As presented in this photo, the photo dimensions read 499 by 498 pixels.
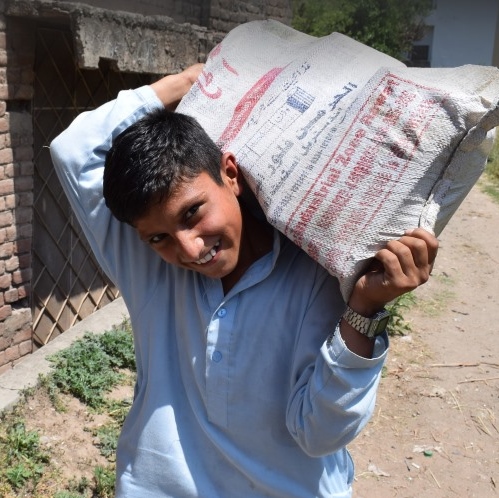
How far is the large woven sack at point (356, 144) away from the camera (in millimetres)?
1179

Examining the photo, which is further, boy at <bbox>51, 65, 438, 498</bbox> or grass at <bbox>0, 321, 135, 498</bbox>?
grass at <bbox>0, 321, 135, 498</bbox>

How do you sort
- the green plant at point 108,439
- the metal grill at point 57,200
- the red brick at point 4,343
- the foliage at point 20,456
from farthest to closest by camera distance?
the metal grill at point 57,200, the red brick at point 4,343, the green plant at point 108,439, the foliage at point 20,456

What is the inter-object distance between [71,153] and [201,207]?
0.40 meters

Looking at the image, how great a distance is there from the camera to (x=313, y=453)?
125 cm

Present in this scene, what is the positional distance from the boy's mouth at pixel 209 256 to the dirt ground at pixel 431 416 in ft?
7.36

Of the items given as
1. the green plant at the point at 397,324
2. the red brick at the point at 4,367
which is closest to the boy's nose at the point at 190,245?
the red brick at the point at 4,367

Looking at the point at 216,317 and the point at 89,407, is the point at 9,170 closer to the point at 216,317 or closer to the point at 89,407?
the point at 89,407

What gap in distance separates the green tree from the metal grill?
12.5 metres

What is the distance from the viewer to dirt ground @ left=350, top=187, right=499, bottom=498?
3600 millimetres

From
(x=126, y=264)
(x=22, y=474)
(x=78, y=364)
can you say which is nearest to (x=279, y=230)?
(x=126, y=264)

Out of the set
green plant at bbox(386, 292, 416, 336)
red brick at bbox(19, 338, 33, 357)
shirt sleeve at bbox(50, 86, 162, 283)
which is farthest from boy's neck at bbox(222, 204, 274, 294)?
green plant at bbox(386, 292, 416, 336)

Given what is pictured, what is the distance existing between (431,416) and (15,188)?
2821 mm

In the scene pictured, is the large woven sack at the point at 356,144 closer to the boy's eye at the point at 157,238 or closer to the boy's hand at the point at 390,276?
the boy's hand at the point at 390,276

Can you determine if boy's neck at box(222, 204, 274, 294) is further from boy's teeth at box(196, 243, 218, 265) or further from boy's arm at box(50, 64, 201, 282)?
boy's arm at box(50, 64, 201, 282)
